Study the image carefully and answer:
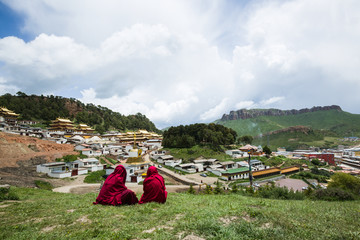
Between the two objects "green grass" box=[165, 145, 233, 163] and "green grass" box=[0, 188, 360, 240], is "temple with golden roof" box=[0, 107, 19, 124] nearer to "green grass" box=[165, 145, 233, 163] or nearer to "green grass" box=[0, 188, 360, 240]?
"green grass" box=[165, 145, 233, 163]

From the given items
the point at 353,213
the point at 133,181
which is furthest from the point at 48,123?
the point at 353,213

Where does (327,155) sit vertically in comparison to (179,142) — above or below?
below

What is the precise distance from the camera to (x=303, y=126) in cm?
11775

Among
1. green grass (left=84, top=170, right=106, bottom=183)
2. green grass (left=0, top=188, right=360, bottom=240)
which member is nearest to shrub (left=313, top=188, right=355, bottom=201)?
green grass (left=0, top=188, right=360, bottom=240)

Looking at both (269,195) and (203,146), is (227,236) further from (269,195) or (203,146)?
(203,146)

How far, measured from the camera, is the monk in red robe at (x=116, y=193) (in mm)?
8141

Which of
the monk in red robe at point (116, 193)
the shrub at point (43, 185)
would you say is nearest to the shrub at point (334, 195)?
the monk in red robe at point (116, 193)

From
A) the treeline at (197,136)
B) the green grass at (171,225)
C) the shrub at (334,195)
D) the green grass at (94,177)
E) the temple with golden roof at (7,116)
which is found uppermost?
the temple with golden roof at (7,116)

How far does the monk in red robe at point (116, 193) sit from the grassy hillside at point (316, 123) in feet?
490

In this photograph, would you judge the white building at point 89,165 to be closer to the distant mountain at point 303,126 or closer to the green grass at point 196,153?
the green grass at point 196,153

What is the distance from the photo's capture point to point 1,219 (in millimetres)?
6648

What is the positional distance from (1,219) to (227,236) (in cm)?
868

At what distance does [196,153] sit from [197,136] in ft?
34.2

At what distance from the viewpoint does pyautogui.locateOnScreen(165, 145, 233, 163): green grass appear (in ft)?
165
